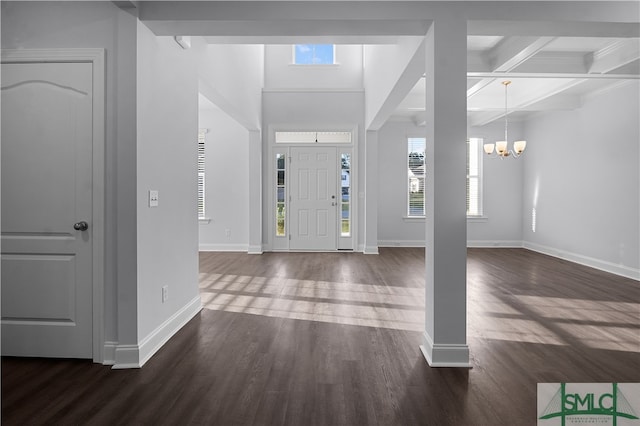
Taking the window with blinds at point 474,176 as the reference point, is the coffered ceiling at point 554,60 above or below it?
above

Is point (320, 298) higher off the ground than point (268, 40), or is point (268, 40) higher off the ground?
point (268, 40)

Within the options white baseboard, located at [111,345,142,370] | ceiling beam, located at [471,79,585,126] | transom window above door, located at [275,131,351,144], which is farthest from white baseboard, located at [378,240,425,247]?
white baseboard, located at [111,345,142,370]

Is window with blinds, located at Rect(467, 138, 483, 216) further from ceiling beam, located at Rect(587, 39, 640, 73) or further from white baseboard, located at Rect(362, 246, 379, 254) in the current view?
ceiling beam, located at Rect(587, 39, 640, 73)

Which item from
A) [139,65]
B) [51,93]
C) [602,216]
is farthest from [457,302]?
[602,216]

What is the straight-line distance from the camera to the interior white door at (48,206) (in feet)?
8.27

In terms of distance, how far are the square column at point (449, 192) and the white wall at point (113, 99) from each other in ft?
6.61

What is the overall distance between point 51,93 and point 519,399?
11.4 ft

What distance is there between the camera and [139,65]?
98.6 inches

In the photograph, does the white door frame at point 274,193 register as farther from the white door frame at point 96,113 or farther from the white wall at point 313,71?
the white door frame at point 96,113

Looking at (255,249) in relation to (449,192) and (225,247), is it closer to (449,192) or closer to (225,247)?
(225,247)

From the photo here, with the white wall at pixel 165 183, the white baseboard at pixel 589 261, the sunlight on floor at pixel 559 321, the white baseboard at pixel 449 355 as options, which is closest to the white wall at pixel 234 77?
the white wall at pixel 165 183

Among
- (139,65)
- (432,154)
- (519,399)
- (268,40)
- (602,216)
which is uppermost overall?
(268,40)

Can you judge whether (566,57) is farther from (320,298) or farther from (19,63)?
(19,63)

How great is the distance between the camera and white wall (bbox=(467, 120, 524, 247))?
8102mm
